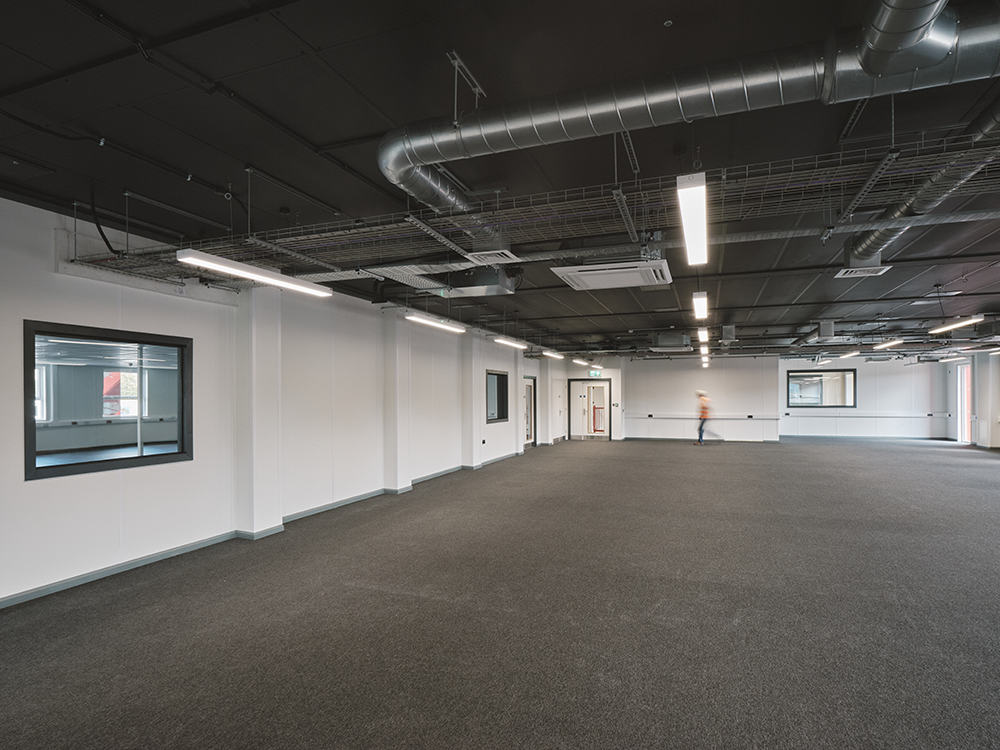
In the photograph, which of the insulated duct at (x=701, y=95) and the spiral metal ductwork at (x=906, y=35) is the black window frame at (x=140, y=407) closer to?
the insulated duct at (x=701, y=95)

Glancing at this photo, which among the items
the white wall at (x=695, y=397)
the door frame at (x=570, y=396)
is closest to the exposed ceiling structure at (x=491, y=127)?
Answer: the white wall at (x=695, y=397)

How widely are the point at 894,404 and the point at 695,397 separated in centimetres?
663

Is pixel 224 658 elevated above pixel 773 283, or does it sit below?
below

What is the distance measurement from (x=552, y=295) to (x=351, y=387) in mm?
3246

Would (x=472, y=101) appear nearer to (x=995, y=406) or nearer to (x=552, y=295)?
(x=552, y=295)

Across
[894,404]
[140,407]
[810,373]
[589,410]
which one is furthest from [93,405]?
[894,404]

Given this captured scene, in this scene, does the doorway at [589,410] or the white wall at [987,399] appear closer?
A: the white wall at [987,399]

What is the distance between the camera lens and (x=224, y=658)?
9.29 ft

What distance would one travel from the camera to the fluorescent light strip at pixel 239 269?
3.24 meters

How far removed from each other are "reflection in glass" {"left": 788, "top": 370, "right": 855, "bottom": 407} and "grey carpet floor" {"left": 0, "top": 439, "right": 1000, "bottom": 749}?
1233 cm

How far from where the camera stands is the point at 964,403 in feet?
49.1

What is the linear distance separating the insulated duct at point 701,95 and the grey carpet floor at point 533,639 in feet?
8.83

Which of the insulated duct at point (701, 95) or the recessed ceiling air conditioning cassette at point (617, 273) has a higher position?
the insulated duct at point (701, 95)

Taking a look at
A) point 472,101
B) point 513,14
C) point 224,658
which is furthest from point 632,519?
point 513,14
